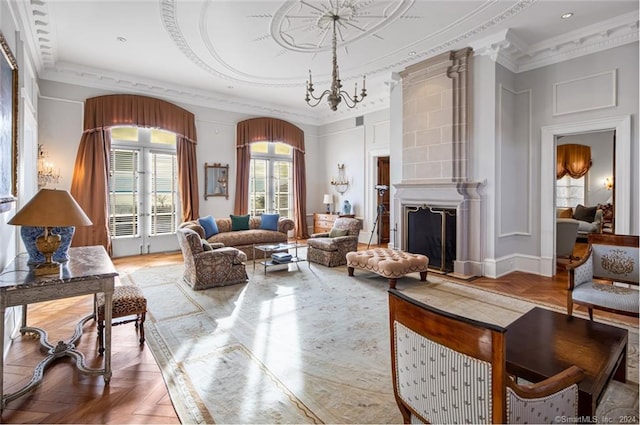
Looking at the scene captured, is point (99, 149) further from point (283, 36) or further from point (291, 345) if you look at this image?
point (291, 345)

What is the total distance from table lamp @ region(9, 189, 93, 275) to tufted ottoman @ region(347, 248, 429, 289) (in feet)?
10.9

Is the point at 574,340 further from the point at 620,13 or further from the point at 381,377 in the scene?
the point at 620,13

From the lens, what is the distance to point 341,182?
29.7 ft

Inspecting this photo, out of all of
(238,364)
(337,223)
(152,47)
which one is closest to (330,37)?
(152,47)

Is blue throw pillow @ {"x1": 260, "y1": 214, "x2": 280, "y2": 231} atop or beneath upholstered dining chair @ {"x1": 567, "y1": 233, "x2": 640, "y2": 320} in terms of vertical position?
atop

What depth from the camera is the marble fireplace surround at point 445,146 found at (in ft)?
16.7

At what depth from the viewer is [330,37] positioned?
188 inches

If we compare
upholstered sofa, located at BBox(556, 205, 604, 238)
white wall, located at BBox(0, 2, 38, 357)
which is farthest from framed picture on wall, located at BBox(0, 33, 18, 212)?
upholstered sofa, located at BBox(556, 205, 604, 238)

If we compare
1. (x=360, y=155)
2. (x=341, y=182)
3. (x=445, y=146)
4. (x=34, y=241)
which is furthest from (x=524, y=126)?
(x=34, y=241)

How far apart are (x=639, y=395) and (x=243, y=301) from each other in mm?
3451

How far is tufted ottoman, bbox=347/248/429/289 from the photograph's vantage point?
14.4 ft

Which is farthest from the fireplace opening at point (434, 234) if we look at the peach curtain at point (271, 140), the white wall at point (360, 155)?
the peach curtain at point (271, 140)

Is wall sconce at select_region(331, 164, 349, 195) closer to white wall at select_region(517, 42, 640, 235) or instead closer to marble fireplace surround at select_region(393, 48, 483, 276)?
marble fireplace surround at select_region(393, 48, 483, 276)

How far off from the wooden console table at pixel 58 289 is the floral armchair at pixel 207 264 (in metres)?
1.69
